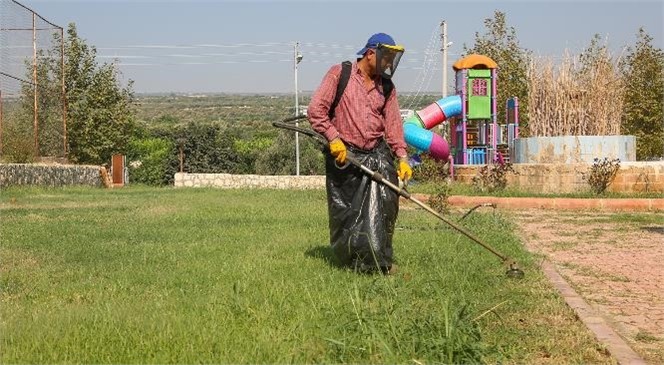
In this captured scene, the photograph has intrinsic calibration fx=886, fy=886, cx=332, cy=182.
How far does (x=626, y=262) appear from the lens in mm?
8180

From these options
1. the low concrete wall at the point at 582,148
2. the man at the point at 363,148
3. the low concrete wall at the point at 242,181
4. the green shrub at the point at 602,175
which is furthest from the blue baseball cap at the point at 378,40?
the low concrete wall at the point at 242,181

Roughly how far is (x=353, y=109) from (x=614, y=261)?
3114 mm

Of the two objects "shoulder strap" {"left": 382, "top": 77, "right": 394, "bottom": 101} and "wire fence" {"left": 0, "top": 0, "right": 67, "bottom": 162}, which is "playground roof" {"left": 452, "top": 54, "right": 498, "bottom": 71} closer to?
"wire fence" {"left": 0, "top": 0, "right": 67, "bottom": 162}

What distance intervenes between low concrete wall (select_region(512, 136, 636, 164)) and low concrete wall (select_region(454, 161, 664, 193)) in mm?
729

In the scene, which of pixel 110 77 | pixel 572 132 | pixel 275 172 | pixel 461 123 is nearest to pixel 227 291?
pixel 572 132

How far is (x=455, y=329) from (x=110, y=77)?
98.7 ft

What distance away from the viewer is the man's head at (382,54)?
22.3ft

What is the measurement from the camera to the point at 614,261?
8.24 meters

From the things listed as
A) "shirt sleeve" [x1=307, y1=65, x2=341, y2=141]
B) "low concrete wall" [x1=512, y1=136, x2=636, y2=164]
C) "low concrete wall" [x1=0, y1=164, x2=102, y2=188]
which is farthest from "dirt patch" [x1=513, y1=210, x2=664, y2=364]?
"low concrete wall" [x1=0, y1=164, x2=102, y2=188]

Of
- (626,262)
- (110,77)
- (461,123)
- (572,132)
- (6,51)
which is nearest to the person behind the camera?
(626,262)

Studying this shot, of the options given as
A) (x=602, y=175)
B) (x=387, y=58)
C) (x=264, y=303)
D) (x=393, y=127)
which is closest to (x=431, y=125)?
(x=602, y=175)

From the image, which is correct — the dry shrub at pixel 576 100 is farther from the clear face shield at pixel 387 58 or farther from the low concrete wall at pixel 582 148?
the clear face shield at pixel 387 58

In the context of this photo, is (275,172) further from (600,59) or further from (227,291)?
(227,291)

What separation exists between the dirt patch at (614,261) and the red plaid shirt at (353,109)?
1951 mm
